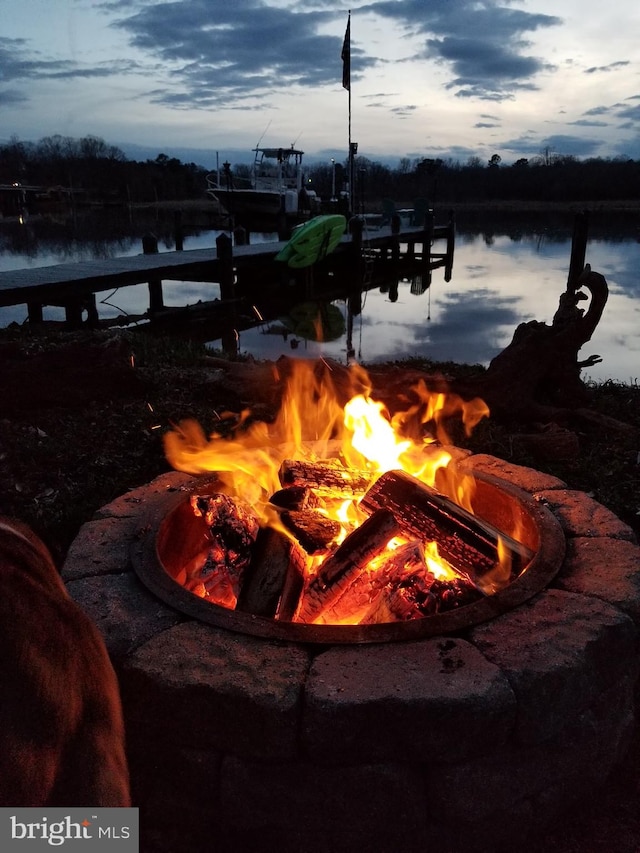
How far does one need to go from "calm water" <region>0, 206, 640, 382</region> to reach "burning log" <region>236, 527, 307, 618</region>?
10.5m

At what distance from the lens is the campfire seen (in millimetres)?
2744

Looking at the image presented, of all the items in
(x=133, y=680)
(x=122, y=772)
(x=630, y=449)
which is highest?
(x=122, y=772)

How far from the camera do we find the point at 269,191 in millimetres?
37156

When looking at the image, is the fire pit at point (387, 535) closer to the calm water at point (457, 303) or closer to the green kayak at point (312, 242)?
the calm water at point (457, 303)

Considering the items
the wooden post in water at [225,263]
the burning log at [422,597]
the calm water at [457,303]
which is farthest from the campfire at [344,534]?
the wooden post in water at [225,263]

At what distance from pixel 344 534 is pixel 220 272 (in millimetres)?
14893

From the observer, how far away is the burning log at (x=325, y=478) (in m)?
3.43

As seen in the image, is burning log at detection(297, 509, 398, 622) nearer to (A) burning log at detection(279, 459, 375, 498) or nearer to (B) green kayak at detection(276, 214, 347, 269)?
(A) burning log at detection(279, 459, 375, 498)

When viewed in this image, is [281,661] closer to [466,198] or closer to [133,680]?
[133,680]

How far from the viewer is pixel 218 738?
217 cm

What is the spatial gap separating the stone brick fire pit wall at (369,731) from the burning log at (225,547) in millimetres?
521

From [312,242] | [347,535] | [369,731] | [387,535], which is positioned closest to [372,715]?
[369,731]

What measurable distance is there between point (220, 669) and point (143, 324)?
15.0 m

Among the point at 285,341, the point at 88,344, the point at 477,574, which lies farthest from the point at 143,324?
the point at 477,574
